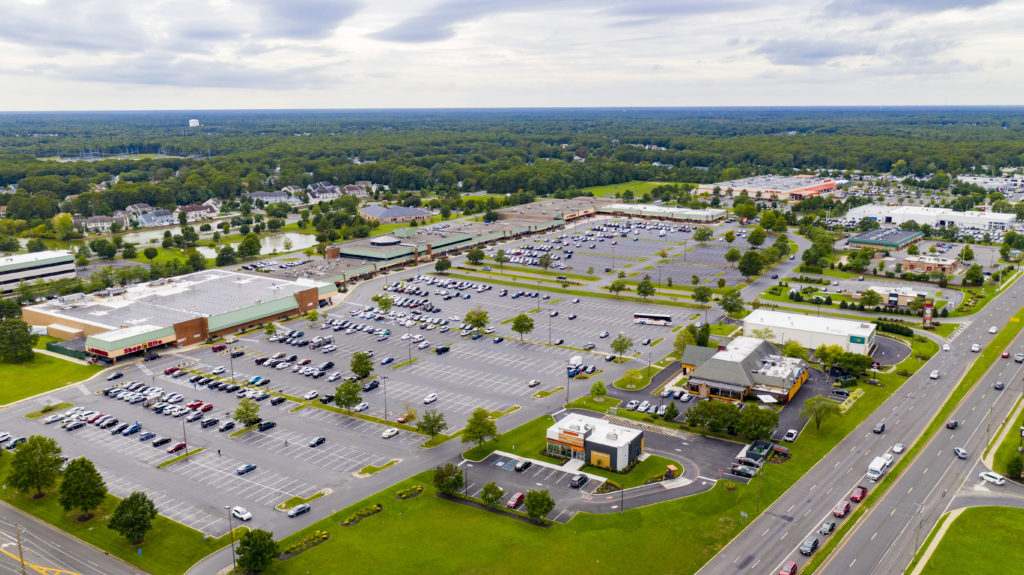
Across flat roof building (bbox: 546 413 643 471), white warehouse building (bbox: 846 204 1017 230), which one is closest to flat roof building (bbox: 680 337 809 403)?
flat roof building (bbox: 546 413 643 471)

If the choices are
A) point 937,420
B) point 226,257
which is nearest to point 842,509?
point 937,420

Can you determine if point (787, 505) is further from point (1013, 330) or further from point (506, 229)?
point (506, 229)

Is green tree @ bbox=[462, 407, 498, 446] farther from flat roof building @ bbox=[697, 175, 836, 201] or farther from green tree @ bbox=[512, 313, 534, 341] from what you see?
flat roof building @ bbox=[697, 175, 836, 201]

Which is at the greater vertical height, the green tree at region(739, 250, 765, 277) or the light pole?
the green tree at region(739, 250, 765, 277)

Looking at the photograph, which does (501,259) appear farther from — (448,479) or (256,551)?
(256,551)

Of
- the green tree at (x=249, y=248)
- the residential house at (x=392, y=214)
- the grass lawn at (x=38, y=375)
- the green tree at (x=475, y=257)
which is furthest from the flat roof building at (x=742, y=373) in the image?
the residential house at (x=392, y=214)

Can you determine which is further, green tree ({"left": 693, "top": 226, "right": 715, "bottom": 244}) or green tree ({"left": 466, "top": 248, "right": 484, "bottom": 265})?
green tree ({"left": 693, "top": 226, "right": 715, "bottom": 244})

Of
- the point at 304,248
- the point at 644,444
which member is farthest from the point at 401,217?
the point at 644,444
